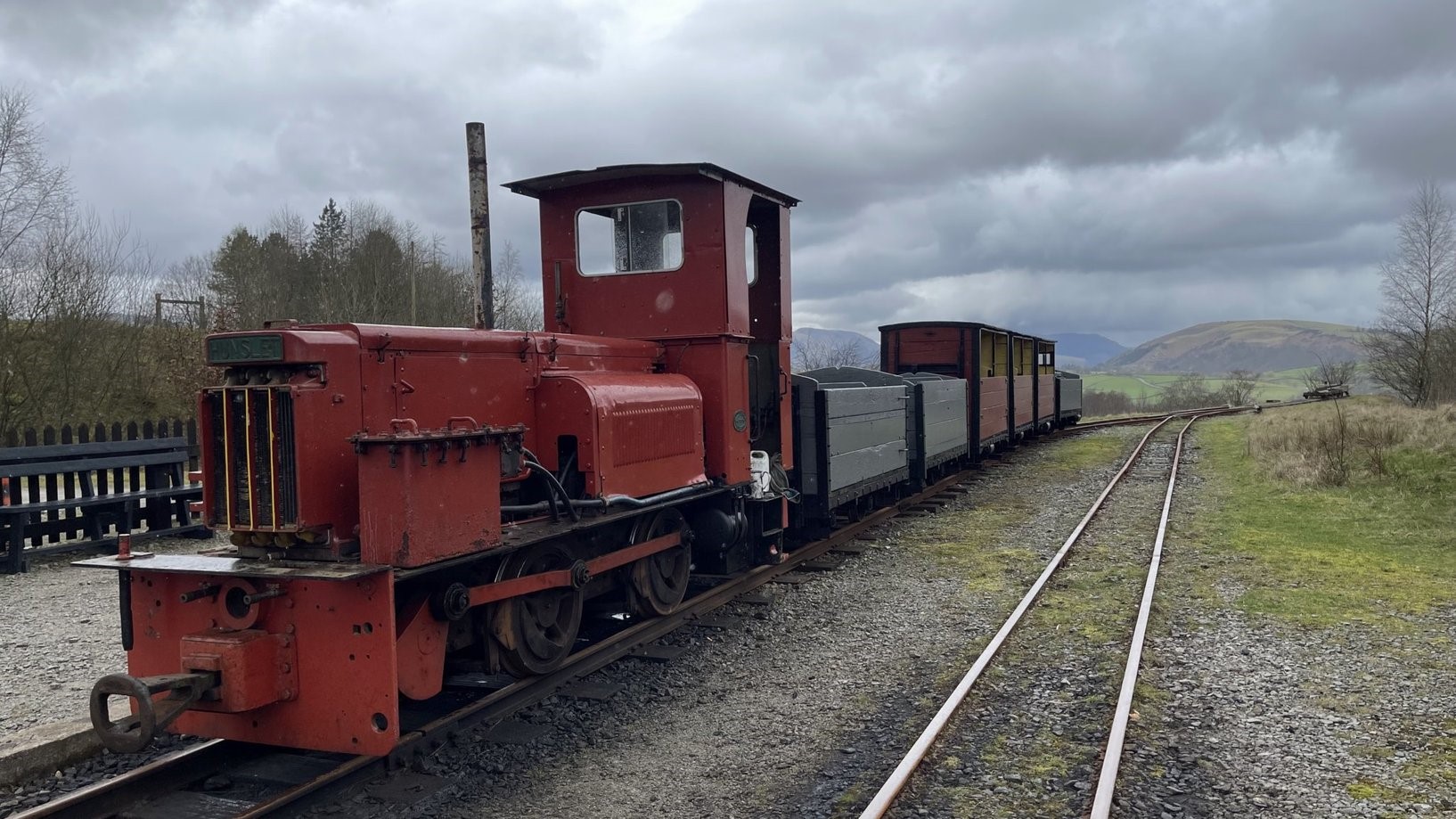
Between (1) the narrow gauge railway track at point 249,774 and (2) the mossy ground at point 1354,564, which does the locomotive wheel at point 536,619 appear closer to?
(1) the narrow gauge railway track at point 249,774

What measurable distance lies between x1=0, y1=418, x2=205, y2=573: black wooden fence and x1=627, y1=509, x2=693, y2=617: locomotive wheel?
666 centimetres

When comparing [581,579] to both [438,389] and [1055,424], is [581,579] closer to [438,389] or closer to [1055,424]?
[438,389]

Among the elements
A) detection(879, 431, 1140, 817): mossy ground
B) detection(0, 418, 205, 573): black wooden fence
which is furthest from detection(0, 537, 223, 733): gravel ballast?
detection(879, 431, 1140, 817): mossy ground

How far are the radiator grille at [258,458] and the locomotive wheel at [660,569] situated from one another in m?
2.65

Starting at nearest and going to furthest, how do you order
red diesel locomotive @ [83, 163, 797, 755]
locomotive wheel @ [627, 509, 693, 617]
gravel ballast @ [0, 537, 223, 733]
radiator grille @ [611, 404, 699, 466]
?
red diesel locomotive @ [83, 163, 797, 755], gravel ballast @ [0, 537, 223, 733], radiator grille @ [611, 404, 699, 466], locomotive wheel @ [627, 509, 693, 617]

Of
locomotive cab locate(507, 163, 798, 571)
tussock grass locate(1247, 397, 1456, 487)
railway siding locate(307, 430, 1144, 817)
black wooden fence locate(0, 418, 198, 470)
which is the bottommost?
railway siding locate(307, 430, 1144, 817)

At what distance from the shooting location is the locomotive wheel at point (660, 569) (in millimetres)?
6789

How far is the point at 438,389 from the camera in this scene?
5.23 metres

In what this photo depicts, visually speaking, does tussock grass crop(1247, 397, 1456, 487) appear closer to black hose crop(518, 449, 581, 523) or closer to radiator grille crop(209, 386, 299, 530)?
black hose crop(518, 449, 581, 523)

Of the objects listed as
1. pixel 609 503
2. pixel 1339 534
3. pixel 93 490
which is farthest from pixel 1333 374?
pixel 93 490

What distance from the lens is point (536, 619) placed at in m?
5.56

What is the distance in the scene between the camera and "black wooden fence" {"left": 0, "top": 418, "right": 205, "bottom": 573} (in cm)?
933

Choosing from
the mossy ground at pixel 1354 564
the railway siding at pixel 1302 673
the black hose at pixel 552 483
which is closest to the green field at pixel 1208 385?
the mossy ground at pixel 1354 564

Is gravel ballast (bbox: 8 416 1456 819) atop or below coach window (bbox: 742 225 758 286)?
below
